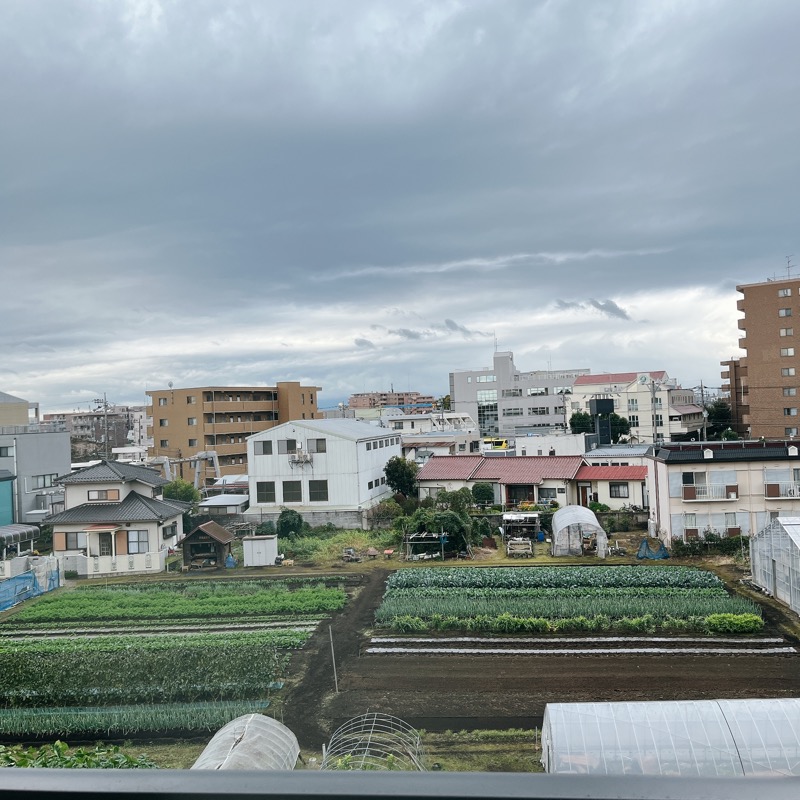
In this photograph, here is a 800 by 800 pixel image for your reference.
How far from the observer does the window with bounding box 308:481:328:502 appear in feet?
87.2

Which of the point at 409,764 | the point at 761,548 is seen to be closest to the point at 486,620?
the point at 409,764

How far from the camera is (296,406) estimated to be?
48.8 metres

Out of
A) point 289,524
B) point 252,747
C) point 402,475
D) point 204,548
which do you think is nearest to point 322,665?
point 252,747

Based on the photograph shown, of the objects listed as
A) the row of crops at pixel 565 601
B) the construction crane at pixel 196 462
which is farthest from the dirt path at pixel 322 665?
the construction crane at pixel 196 462

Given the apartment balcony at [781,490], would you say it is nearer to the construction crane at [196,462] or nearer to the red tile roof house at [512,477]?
the red tile roof house at [512,477]

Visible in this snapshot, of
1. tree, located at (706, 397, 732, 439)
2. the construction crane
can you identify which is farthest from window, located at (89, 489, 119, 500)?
tree, located at (706, 397, 732, 439)

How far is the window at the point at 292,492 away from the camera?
2677 centimetres

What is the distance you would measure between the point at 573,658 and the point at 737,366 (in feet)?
147

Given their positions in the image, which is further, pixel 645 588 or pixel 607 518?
pixel 607 518

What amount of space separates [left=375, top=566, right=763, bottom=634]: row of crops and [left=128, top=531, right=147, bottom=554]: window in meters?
8.65

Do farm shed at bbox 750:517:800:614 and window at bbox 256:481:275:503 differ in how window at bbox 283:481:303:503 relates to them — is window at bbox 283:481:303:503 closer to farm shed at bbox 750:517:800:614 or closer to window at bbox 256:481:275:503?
window at bbox 256:481:275:503

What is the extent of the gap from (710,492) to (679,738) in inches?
591

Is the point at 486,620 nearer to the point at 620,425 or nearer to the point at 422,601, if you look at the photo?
the point at 422,601

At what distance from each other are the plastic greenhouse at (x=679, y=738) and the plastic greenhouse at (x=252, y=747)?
2.77m
